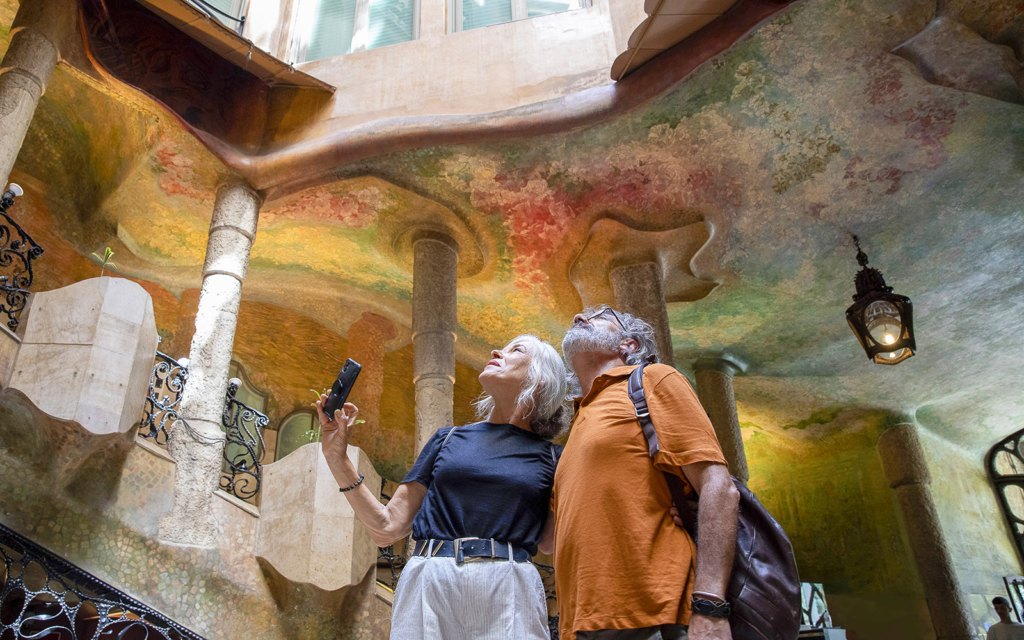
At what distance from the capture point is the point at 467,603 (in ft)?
5.80

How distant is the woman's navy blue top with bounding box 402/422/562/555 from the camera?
6.16 ft

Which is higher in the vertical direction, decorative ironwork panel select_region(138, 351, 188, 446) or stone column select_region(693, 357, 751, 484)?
stone column select_region(693, 357, 751, 484)

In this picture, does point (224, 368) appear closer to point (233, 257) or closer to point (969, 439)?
point (233, 257)

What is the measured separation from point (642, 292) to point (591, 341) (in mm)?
4749

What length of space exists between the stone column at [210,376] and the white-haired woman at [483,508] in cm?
319

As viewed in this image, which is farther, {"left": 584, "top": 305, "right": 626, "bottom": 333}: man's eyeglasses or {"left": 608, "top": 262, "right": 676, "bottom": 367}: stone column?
{"left": 608, "top": 262, "right": 676, "bottom": 367}: stone column

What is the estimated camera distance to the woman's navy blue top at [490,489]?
1.88m

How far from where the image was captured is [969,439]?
36.6ft

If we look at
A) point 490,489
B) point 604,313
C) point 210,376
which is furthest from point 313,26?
point 490,489

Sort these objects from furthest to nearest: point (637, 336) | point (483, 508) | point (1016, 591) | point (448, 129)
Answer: point (1016, 591) < point (448, 129) < point (637, 336) < point (483, 508)

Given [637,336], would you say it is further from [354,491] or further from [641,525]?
[354,491]

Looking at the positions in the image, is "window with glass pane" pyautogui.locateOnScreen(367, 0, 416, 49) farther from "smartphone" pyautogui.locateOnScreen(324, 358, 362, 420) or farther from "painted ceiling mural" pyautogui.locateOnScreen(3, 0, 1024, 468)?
"smartphone" pyautogui.locateOnScreen(324, 358, 362, 420)

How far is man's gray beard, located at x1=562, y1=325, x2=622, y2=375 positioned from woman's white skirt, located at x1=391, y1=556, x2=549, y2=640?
0.66 m

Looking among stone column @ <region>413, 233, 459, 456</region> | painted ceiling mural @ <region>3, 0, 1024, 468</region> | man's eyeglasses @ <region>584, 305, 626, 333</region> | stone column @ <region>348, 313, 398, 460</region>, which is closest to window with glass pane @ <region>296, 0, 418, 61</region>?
painted ceiling mural @ <region>3, 0, 1024, 468</region>
